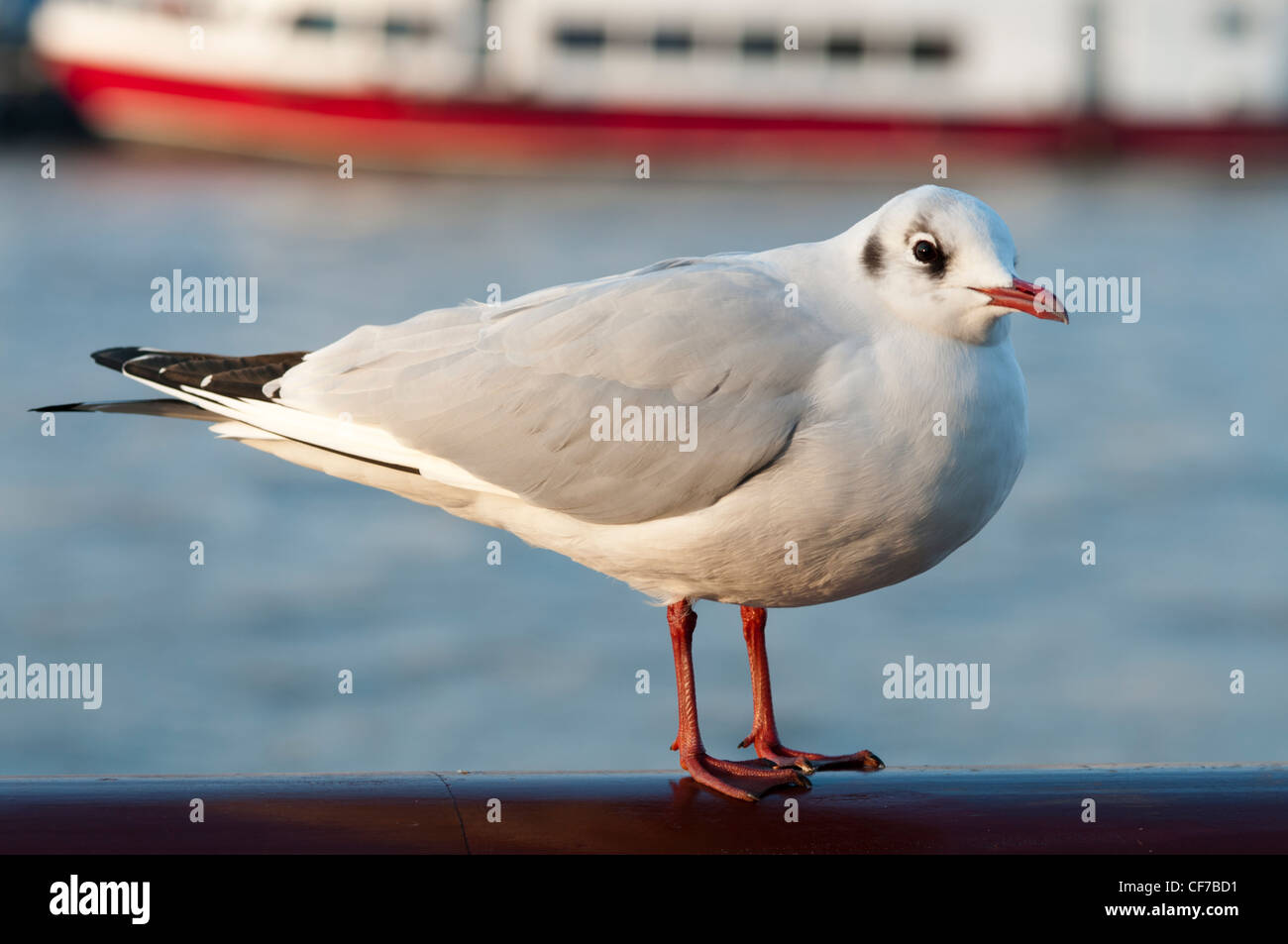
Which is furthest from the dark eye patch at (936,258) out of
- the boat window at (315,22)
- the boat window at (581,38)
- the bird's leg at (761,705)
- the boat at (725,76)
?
the boat window at (315,22)

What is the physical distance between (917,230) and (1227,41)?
33843 millimetres

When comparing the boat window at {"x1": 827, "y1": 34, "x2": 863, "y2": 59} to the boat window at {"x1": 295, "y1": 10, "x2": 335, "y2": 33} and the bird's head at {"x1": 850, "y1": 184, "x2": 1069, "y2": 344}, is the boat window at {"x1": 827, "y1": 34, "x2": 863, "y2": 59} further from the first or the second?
the bird's head at {"x1": 850, "y1": 184, "x2": 1069, "y2": 344}

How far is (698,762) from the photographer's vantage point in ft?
10.8

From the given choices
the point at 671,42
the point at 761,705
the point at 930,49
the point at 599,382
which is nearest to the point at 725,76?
→ the point at 671,42

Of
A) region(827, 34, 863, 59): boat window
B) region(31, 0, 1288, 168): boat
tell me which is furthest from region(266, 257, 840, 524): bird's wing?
region(827, 34, 863, 59): boat window

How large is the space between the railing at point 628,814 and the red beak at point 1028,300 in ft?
2.76

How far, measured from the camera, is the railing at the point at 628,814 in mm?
2418

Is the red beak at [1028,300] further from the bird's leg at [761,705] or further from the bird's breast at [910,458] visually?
the bird's leg at [761,705]

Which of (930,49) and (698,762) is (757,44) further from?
(698,762)

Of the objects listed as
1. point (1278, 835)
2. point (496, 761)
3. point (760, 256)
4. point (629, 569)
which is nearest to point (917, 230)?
point (760, 256)

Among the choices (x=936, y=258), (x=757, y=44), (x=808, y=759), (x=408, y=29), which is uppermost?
(x=408, y=29)

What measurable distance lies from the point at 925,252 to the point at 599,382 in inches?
28.6

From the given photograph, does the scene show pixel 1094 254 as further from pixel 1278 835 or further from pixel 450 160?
pixel 1278 835

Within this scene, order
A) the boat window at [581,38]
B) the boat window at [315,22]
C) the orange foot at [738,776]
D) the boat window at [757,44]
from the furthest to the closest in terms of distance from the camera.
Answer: the boat window at [581,38] → the boat window at [315,22] → the boat window at [757,44] → the orange foot at [738,776]
